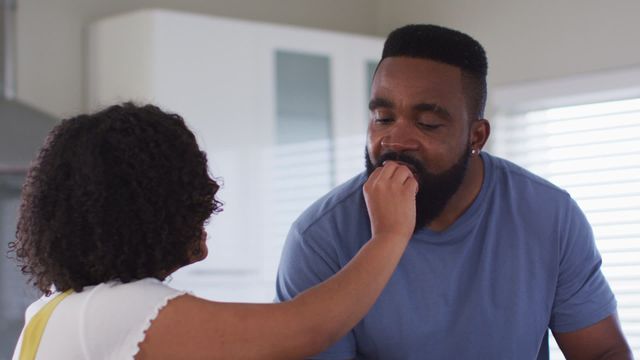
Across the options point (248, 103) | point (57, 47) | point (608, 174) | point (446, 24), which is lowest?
point (608, 174)

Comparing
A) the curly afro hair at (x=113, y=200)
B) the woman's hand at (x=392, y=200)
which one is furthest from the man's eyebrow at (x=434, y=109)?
the curly afro hair at (x=113, y=200)

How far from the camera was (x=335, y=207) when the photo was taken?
1.58 meters

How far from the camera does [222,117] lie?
340 cm

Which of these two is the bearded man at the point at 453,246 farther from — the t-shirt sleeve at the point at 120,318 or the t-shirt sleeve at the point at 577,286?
the t-shirt sleeve at the point at 120,318

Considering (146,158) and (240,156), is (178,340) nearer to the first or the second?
(146,158)

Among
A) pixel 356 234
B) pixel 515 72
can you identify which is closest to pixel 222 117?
pixel 515 72

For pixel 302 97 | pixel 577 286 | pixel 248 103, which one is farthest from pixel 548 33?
pixel 577 286

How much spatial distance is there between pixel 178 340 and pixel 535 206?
2.48 feet

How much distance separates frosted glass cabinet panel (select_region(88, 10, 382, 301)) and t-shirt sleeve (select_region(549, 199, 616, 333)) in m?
1.83

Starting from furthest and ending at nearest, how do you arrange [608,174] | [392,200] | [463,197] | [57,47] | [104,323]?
1. [608,174]
2. [57,47]
3. [463,197]
4. [392,200]
5. [104,323]

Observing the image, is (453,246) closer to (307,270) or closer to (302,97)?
(307,270)

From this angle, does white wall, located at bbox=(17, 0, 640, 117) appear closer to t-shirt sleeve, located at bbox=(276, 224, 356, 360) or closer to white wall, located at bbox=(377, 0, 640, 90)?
white wall, located at bbox=(377, 0, 640, 90)

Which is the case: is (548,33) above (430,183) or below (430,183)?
above

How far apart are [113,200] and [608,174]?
2.71m
